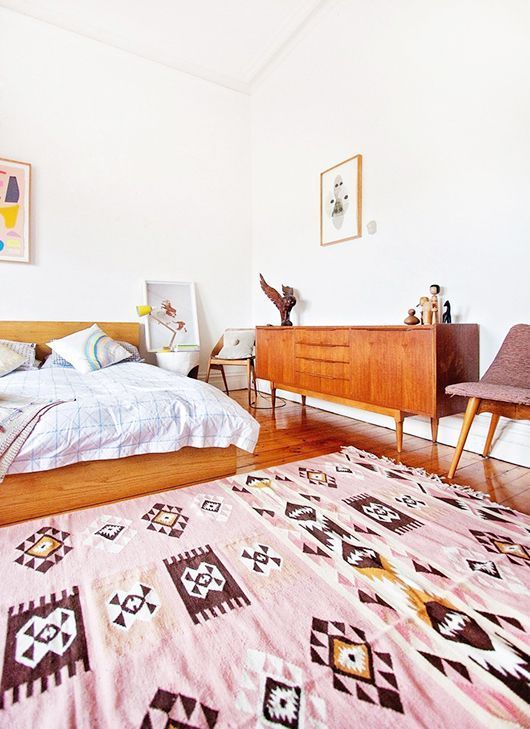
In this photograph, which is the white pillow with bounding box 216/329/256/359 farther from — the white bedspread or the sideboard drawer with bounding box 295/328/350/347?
the white bedspread

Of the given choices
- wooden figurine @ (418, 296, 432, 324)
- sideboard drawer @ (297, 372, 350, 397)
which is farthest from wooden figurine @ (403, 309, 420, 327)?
sideboard drawer @ (297, 372, 350, 397)

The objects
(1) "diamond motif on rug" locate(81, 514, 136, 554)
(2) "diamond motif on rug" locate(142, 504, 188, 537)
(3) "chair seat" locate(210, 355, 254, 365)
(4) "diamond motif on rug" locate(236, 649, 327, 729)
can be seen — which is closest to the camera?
(4) "diamond motif on rug" locate(236, 649, 327, 729)

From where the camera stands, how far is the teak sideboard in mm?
2221

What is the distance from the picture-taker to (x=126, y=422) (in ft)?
5.57

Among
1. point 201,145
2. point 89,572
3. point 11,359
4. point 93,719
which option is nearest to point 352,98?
point 201,145

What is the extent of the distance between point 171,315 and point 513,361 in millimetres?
3246

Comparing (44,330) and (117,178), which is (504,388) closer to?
(44,330)

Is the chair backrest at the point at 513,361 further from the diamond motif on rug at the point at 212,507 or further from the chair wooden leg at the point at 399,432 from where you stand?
the diamond motif on rug at the point at 212,507

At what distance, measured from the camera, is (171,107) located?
4.16 metres

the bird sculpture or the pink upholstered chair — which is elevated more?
the bird sculpture

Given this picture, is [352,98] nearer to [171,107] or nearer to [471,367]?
[171,107]

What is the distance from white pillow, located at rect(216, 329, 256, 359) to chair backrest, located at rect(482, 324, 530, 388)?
2292 mm

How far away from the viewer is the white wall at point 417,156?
2.20 meters

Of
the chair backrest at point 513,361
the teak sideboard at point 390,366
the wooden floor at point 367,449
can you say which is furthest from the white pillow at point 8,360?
the chair backrest at point 513,361
